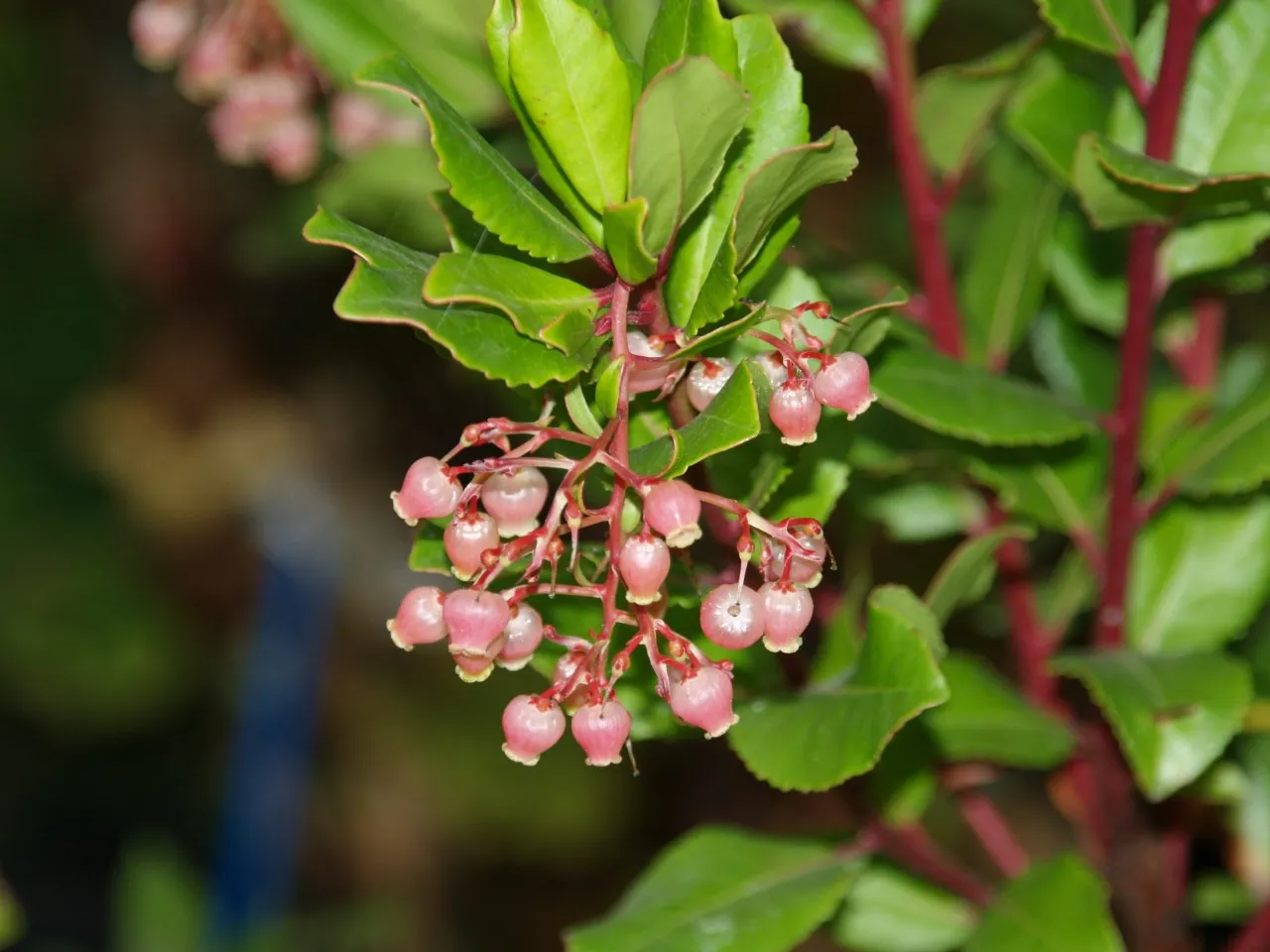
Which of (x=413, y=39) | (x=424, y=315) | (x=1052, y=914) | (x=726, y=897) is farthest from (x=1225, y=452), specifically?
(x=413, y=39)

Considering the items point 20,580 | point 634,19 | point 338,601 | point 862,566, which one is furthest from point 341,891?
point 634,19

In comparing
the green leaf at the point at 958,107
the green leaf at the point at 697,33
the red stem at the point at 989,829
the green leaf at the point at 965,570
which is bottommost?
the red stem at the point at 989,829

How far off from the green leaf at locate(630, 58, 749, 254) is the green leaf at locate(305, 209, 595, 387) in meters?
0.07

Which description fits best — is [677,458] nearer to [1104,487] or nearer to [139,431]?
[1104,487]

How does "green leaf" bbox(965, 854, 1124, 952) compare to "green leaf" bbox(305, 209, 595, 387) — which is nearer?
"green leaf" bbox(305, 209, 595, 387)

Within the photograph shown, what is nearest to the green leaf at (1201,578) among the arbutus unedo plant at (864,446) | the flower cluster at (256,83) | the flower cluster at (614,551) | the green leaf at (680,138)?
the arbutus unedo plant at (864,446)

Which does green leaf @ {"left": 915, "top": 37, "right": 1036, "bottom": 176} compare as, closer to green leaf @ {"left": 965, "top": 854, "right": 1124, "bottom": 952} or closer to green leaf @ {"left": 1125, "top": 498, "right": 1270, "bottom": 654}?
green leaf @ {"left": 1125, "top": 498, "right": 1270, "bottom": 654}

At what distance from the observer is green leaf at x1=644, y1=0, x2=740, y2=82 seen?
608 mm

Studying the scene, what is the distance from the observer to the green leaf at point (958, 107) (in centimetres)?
95

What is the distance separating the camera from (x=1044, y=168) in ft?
3.09

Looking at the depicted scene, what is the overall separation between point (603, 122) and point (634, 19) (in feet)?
1.06

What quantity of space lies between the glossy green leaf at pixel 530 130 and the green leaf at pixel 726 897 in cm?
42

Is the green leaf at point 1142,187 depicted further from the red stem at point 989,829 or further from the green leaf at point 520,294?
the red stem at point 989,829

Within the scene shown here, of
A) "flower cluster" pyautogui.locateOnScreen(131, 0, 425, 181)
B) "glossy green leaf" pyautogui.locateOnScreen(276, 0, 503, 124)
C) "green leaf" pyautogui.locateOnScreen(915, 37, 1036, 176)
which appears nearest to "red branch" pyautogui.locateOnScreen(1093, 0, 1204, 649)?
"green leaf" pyautogui.locateOnScreen(915, 37, 1036, 176)
